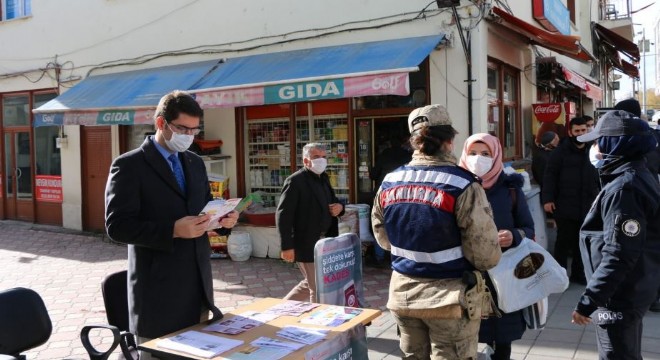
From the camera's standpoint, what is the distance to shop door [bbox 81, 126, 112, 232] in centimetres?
1141

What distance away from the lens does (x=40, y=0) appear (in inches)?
492

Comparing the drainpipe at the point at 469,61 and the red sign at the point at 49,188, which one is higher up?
the drainpipe at the point at 469,61

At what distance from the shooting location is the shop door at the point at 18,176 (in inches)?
506

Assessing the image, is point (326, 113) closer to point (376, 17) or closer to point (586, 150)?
point (376, 17)

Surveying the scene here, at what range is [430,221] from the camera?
2.77 meters

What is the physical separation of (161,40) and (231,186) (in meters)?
3.18

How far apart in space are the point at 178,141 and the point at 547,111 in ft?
27.1

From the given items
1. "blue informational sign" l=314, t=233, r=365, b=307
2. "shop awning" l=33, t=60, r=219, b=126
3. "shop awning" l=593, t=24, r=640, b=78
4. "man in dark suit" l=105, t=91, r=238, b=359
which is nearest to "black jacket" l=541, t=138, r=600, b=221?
"blue informational sign" l=314, t=233, r=365, b=307

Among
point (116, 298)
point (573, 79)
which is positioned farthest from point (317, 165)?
point (573, 79)

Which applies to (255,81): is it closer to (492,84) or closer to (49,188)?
(492,84)

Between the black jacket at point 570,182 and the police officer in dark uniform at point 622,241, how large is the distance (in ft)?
12.3

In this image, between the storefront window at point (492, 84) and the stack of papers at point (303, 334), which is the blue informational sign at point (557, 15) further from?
the stack of papers at point (303, 334)

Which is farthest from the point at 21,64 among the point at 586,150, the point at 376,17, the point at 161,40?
the point at 586,150

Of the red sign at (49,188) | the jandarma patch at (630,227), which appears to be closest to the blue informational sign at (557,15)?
the jandarma patch at (630,227)
